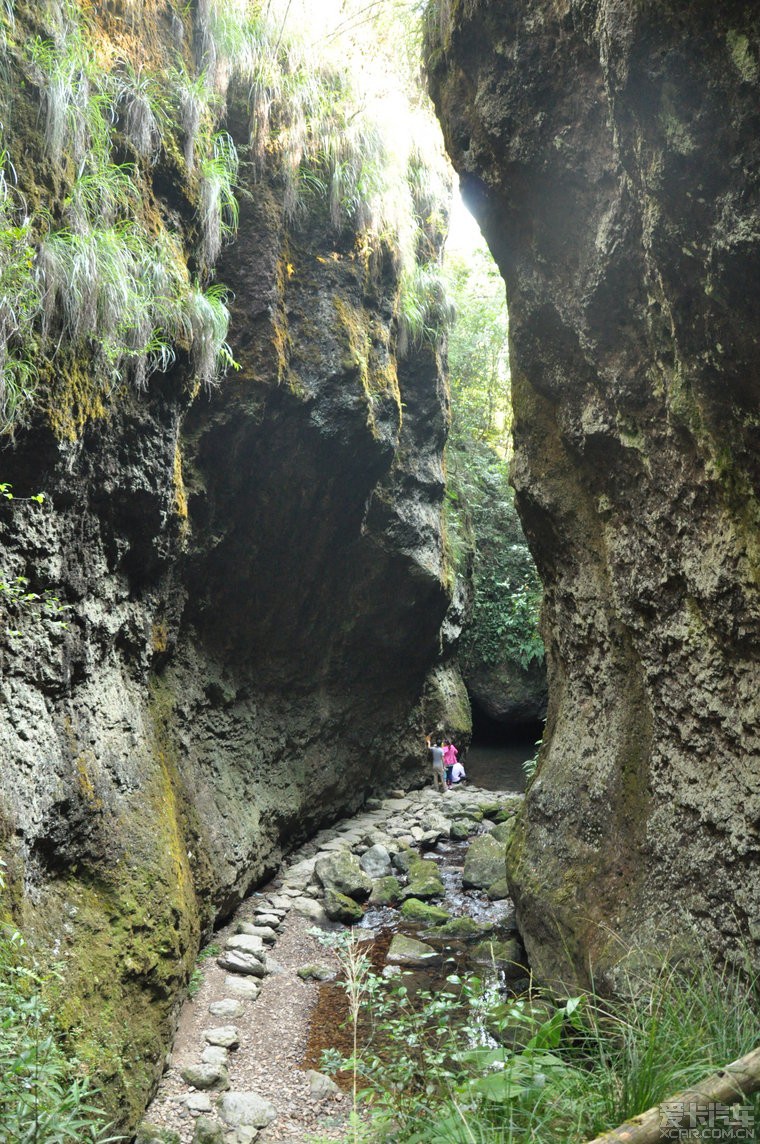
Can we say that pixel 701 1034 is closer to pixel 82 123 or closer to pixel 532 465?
pixel 532 465

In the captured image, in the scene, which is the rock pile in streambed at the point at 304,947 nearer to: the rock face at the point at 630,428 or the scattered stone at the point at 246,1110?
the scattered stone at the point at 246,1110

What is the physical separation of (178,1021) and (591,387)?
4.53 metres

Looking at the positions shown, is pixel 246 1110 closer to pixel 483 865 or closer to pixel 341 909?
pixel 341 909

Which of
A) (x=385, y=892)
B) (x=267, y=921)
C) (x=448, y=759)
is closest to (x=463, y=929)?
(x=385, y=892)

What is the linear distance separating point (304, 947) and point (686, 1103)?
4.36 metres

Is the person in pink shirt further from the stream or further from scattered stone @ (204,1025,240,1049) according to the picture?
scattered stone @ (204,1025,240,1049)

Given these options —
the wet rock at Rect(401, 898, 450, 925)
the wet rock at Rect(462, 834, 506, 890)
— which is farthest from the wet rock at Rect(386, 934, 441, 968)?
the wet rock at Rect(462, 834, 506, 890)

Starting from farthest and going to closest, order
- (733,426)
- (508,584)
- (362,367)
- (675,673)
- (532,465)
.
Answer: (508,584)
(362,367)
(532,465)
(675,673)
(733,426)

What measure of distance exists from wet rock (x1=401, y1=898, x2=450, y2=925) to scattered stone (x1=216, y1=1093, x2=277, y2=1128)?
9.05 ft

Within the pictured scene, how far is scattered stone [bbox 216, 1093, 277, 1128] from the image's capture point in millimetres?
3658

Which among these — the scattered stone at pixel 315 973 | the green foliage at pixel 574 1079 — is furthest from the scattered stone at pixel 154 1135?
the scattered stone at pixel 315 973

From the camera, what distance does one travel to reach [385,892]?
7004 mm

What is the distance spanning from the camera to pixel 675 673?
3990 millimetres

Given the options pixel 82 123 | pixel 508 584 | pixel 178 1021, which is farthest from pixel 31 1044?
pixel 508 584
